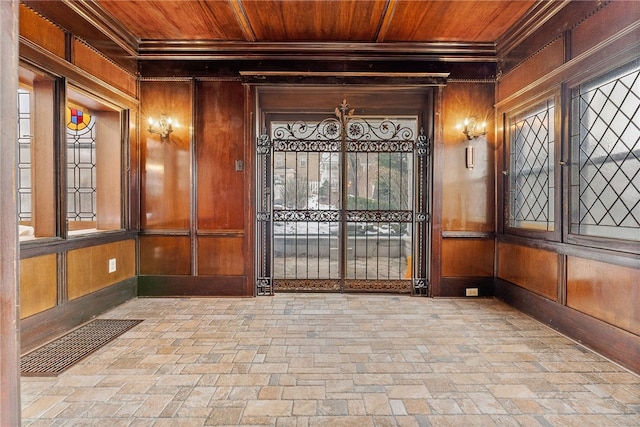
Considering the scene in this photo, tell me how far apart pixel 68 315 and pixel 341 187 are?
3313mm

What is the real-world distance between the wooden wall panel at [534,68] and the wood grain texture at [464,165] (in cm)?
21

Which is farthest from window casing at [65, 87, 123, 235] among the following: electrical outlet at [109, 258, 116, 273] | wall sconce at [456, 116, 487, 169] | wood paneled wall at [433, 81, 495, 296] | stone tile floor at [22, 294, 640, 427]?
wall sconce at [456, 116, 487, 169]

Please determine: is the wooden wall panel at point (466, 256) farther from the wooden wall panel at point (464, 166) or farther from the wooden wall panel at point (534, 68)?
the wooden wall panel at point (534, 68)

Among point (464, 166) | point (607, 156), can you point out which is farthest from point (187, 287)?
point (607, 156)

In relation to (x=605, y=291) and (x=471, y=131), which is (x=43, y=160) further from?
(x=605, y=291)

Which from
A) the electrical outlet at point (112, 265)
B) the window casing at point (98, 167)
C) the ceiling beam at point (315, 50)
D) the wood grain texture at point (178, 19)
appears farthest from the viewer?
the ceiling beam at point (315, 50)

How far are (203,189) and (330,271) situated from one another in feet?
7.22

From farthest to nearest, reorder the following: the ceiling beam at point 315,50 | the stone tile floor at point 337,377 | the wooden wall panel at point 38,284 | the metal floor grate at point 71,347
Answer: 1. the ceiling beam at point 315,50
2. the wooden wall panel at point 38,284
3. the metal floor grate at point 71,347
4. the stone tile floor at point 337,377

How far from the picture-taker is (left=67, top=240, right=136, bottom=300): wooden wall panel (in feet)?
10.9

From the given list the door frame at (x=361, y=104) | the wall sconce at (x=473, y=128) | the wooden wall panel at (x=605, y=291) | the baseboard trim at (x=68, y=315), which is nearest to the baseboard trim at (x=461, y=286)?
the door frame at (x=361, y=104)

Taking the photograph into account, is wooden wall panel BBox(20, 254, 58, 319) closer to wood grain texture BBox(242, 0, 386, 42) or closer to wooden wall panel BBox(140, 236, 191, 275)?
wooden wall panel BBox(140, 236, 191, 275)

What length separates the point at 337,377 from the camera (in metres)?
2.37

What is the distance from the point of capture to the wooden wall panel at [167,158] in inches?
169

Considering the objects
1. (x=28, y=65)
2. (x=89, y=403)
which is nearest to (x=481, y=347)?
(x=89, y=403)
